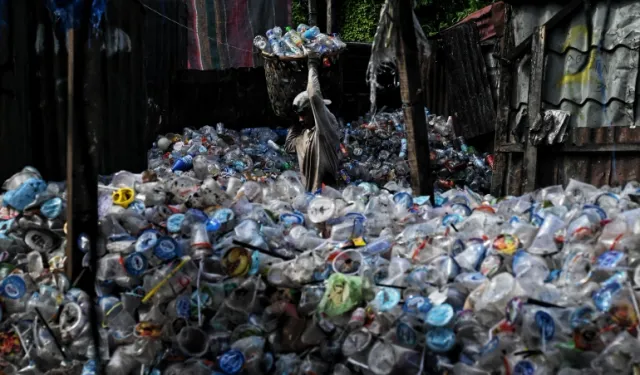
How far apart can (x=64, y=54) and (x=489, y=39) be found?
839 cm

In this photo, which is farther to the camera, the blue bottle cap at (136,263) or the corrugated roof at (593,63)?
the corrugated roof at (593,63)

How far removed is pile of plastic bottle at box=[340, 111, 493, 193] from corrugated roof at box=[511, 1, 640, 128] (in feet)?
11.3

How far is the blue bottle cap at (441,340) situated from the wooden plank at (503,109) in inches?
179

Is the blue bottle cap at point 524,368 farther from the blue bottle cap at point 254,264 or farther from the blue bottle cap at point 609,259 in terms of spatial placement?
the blue bottle cap at point 254,264

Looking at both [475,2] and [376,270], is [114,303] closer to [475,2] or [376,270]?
[376,270]

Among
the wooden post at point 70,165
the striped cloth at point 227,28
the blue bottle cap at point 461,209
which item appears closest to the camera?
the wooden post at point 70,165

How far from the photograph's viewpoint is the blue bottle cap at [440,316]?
3014 millimetres

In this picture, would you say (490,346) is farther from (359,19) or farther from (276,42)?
(359,19)

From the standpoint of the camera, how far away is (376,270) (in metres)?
3.46

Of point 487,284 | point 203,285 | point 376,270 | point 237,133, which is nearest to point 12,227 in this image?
point 203,285

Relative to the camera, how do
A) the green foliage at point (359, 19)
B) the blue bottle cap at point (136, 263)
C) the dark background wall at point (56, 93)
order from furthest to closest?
the green foliage at point (359, 19)
the dark background wall at point (56, 93)
the blue bottle cap at point (136, 263)

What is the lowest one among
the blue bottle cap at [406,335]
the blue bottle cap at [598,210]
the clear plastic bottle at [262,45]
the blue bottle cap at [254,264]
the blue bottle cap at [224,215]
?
the blue bottle cap at [406,335]

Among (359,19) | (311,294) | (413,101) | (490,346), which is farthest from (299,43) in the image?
(359,19)

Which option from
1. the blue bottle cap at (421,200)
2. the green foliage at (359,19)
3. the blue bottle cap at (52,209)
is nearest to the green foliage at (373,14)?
the green foliage at (359,19)
